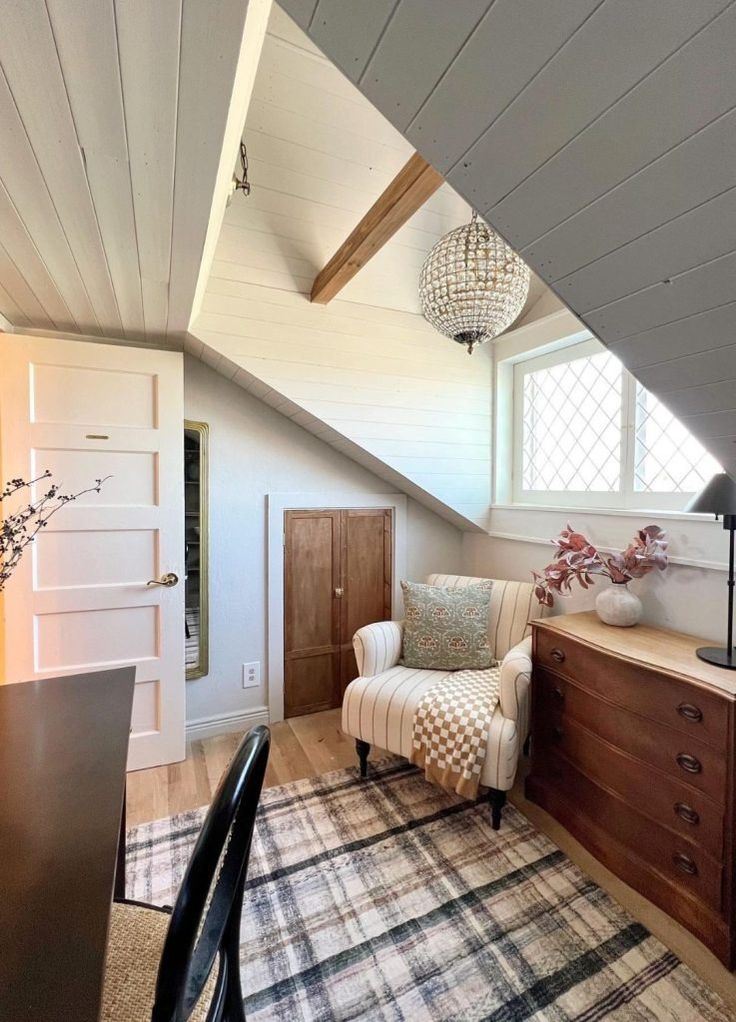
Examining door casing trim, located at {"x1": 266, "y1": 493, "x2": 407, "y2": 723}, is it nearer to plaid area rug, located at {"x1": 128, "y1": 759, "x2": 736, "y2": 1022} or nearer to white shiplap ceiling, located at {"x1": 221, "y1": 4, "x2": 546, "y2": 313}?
plaid area rug, located at {"x1": 128, "y1": 759, "x2": 736, "y2": 1022}

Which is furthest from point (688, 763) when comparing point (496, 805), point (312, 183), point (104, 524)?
point (312, 183)

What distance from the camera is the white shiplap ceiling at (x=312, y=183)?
146 centimetres

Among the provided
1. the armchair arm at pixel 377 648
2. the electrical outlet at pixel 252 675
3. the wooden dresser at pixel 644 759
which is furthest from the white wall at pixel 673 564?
the electrical outlet at pixel 252 675

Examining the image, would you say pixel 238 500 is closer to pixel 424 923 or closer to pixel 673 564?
pixel 424 923

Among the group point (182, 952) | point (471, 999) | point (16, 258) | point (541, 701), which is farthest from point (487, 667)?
point (16, 258)

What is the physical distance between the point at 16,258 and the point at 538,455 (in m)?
2.43

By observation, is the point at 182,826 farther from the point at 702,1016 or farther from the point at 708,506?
the point at 708,506

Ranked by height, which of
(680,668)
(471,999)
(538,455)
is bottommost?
(471,999)

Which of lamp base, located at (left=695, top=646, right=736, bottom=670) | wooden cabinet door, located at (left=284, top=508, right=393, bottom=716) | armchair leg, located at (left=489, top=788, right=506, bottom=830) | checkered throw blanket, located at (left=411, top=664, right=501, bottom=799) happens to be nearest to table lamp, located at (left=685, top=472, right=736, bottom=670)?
lamp base, located at (left=695, top=646, right=736, bottom=670)

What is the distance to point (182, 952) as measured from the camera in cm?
51

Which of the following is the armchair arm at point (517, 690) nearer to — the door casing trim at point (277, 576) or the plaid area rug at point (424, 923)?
the plaid area rug at point (424, 923)

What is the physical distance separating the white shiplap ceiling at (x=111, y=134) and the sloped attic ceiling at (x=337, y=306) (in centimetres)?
55

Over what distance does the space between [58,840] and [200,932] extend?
0.89 feet

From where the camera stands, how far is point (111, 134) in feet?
2.80
